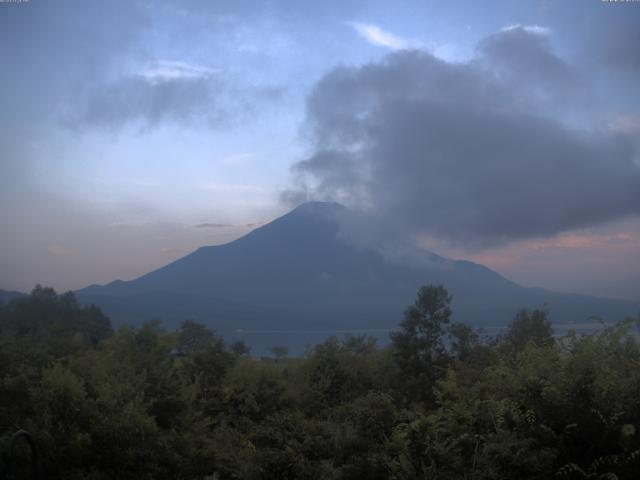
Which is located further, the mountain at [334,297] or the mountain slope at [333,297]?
the mountain slope at [333,297]

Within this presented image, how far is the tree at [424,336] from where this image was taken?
19562 mm

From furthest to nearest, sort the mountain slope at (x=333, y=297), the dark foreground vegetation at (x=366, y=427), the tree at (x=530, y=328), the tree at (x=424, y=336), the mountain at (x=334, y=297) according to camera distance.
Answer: the mountain slope at (x=333, y=297) → the mountain at (x=334, y=297) → the tree at (x=530, y=328) → the tree at (x=424, y=336) → the dark foreground vegetation at (x=366, y=427)

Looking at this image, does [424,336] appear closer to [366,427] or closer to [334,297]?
[366,427]

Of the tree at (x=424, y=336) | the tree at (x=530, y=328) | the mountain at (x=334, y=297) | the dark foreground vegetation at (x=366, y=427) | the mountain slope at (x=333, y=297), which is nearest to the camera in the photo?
the dark foreground vegetation at (x=366, y=427)

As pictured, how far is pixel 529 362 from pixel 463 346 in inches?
592

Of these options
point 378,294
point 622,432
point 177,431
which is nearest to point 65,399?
point 177,431

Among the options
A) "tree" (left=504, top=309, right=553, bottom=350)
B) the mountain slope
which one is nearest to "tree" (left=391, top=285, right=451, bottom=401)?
"tree" (left=504, top=309, right=553, bottom=350)

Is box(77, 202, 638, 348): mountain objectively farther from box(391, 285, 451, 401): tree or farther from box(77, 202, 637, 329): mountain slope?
box(391, 285, 451, 401): tree

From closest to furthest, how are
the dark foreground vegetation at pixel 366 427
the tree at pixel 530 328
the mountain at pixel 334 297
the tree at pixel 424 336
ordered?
1. the dark foreground vegetation at pixel 366 427
2. the tree at pixel 424 336
3. the tree at pixel 530 328
4. the mountain at pixel 334 297

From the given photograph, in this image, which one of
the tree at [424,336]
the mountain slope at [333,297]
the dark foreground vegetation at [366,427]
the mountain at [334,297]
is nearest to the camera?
the dark foreground vegetation at [366,427]

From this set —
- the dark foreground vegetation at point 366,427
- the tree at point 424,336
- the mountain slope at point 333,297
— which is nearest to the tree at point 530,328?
the tree at point 424,336

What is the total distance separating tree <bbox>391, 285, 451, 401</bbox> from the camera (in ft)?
64.2

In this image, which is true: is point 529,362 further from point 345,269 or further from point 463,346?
point 345,269

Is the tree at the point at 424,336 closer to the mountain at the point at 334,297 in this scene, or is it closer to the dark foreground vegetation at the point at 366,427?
the dark foreground vegetation at the point at 366,427
